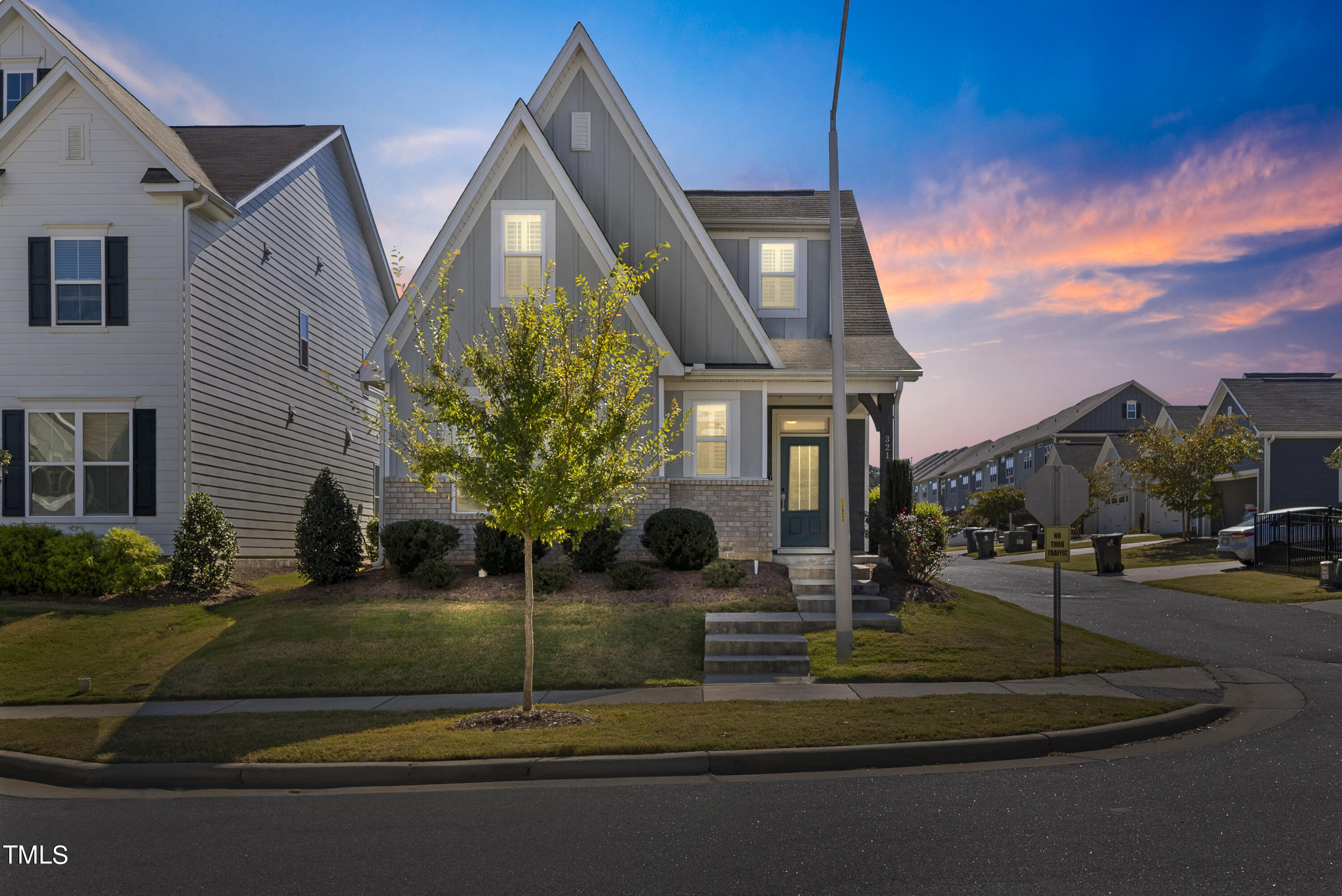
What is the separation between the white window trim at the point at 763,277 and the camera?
19875mm

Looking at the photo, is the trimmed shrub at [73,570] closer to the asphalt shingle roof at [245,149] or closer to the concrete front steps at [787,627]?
the asphalt shingle roof at [245,149]

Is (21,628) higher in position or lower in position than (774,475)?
lower

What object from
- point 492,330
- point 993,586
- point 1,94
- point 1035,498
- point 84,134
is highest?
point 1,94

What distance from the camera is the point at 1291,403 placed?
128 ft

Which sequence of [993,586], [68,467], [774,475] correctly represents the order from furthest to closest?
1. [993,586]
2. [774,475]
3. [68,467]

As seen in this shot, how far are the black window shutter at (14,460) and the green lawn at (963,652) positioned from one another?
15.0 m

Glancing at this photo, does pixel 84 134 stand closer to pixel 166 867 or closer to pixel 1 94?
pixel 1 94

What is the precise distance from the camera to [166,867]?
5.67m

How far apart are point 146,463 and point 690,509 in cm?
1043

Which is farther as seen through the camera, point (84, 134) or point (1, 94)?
point (1, 94)

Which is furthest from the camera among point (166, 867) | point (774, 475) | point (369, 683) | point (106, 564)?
point (774, 475)

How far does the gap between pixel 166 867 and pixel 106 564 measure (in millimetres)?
11786

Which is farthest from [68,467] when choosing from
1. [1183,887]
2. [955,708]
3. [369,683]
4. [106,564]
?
[1183,887]

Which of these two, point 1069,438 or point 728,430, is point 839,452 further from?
point 1069,438
